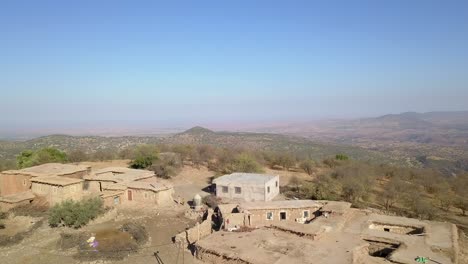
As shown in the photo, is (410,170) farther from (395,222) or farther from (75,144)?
→ (75,144)

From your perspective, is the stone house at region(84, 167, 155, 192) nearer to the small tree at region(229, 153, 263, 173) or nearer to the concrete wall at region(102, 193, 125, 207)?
the concrete wall at region(102, 193, 125, 207)

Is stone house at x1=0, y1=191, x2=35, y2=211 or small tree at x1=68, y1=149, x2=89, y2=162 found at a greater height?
small tree at x1=68, y1=149, x2=89, y2=162

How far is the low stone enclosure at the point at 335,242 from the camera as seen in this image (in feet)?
49.1

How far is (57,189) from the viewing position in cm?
2403

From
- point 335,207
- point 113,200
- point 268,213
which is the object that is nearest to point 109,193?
point 113,200

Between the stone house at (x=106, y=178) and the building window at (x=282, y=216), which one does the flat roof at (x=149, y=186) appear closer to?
the stone house at (x=106, y=178)

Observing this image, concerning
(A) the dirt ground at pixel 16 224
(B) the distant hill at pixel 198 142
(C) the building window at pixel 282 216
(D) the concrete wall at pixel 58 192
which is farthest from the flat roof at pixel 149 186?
(B) the distant hill at pixel 198 142

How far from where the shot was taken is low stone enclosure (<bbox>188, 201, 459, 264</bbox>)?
1496 centimetres

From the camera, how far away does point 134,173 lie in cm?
3088

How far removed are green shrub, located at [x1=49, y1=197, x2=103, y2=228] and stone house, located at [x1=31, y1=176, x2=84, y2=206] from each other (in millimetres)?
1820

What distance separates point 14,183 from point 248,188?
55.9 ft

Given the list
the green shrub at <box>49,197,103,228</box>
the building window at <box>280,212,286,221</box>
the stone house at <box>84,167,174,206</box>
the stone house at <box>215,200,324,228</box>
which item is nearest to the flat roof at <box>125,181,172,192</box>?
the stone house at <box>84,167,174,206</box>

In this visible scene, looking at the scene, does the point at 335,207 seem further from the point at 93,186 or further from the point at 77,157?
the point at 77,157

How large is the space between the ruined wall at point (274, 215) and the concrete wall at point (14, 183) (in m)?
16.5
